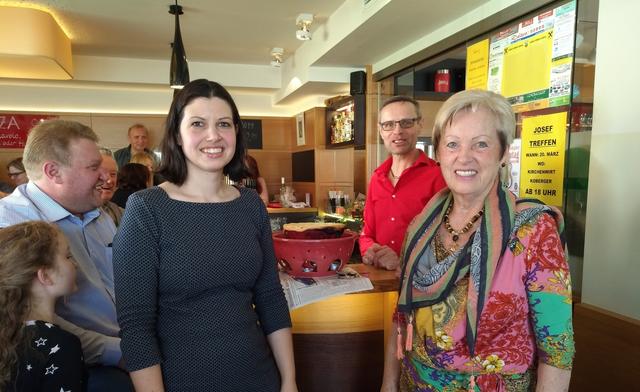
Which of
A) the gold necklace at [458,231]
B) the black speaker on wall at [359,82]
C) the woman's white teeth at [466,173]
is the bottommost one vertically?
the gold necklace at [458,231]

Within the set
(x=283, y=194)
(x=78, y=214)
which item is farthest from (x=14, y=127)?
(x=78, y=214)

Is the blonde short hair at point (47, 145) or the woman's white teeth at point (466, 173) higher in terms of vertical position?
the blonde short hair at point (47, 145)

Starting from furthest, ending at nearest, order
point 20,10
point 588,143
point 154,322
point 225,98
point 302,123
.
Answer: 1. point 302,123
2. point 20,10
3. point 588,143
4. point 225,98
5. point 154,322

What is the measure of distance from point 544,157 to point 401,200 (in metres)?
0.67

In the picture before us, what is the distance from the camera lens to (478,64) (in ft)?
7.75

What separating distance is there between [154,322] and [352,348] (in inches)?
30.0

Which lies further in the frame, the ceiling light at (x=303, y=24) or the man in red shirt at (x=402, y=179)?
the ceiling light at (x=303, y=24)

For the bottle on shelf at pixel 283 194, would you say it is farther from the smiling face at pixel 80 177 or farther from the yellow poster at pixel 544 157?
the smiling face at pixel 80 177

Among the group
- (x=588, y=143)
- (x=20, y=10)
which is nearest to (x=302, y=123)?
(x=20, y=10)

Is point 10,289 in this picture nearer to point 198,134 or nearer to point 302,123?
point 198,134

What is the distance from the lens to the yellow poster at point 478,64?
2.29 metres

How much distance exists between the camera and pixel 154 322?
96cm

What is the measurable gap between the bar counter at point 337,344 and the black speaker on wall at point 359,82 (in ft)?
8.91

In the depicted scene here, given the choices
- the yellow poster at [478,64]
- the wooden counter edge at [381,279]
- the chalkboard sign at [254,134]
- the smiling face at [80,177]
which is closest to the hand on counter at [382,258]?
the wooden counter edge at [381,279]
